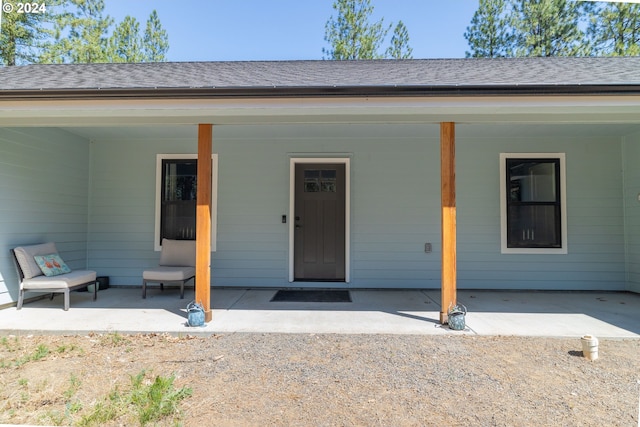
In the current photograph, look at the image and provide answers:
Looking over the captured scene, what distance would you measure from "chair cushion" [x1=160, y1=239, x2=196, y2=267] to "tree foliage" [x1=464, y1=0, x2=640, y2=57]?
13.2 metres

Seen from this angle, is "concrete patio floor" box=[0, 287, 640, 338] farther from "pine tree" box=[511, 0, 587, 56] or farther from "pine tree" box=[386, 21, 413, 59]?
"pine tree" box=[386, 21, 413, 59]

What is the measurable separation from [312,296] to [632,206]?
17.1 ft

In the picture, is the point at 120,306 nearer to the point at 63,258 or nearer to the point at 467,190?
the point at 63,258

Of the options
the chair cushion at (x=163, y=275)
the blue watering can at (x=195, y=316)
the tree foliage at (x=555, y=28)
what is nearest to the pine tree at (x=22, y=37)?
the chair cushion at (x=163, y=275)

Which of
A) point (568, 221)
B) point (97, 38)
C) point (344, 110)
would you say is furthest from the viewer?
point (97, 38)

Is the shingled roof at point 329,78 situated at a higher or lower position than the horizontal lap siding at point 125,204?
higher

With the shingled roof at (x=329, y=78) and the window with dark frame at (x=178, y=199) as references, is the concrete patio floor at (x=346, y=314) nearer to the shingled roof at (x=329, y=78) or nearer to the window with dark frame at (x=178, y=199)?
the window with dark frame at (x=178, y=199)

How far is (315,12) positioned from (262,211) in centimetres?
966

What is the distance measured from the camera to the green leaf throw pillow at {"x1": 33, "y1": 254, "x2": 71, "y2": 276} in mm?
4613

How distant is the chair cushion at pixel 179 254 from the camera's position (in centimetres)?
551

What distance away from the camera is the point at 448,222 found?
12.5 feet

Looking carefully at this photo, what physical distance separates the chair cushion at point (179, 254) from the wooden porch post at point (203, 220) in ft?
5.74

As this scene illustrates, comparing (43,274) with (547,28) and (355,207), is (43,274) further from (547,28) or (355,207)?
(547,28)

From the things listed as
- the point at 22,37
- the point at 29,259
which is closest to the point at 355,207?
the point at 29,259
